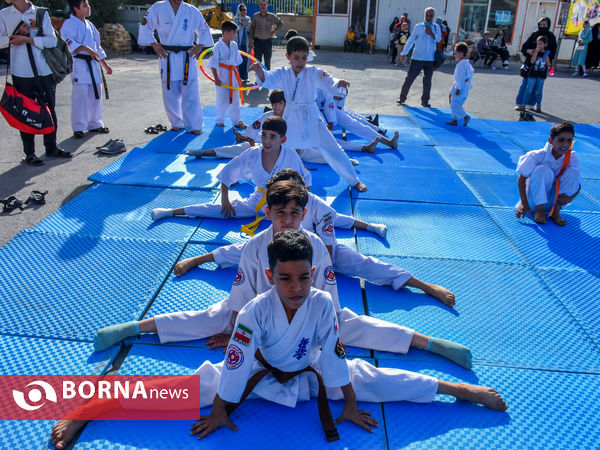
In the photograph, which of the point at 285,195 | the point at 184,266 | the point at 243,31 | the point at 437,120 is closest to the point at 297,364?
the point at 285,195

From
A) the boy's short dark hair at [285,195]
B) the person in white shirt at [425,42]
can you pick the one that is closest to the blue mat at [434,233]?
the boy's short dark hair at [285,195]

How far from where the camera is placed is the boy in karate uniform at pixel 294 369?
7.00ft

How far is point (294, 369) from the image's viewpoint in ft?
7.71

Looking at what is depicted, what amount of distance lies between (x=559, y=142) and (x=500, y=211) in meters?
0.90

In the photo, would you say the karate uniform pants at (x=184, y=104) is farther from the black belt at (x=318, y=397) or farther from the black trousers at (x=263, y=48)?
the black belt at (x=318, y=397)

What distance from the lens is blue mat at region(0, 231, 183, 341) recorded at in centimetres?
295

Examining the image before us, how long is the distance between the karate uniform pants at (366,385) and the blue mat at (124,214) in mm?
1992

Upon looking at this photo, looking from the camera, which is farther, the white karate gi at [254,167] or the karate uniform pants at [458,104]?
the karate uniform pants at [458,104]

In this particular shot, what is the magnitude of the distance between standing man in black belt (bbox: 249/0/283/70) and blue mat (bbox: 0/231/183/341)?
9183mm

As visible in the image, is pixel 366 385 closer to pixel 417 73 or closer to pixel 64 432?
pixel 64 432

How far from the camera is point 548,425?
2363mm

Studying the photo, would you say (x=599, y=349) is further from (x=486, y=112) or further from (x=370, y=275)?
(x=486, y=112)

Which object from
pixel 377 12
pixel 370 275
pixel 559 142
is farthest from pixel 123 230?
pixel 377 12

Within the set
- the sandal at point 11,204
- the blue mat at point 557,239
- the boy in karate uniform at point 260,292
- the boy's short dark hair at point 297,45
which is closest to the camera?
the boy in karate uniform at point 260,292
